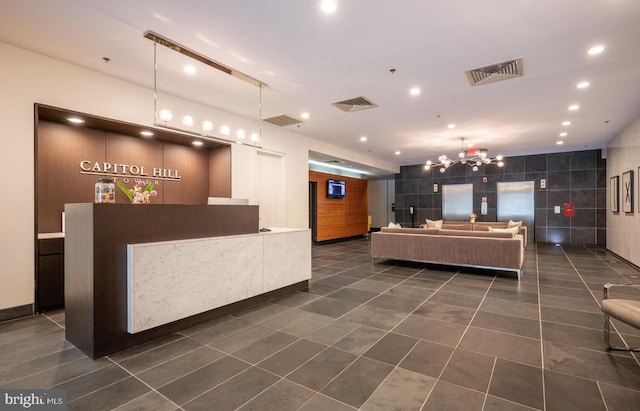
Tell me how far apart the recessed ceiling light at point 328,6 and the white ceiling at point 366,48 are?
52mm

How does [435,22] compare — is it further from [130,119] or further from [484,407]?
[130,119]

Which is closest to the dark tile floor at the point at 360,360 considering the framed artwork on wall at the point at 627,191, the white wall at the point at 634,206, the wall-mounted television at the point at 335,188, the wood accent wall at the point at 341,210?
the white wall at the point at 634,206

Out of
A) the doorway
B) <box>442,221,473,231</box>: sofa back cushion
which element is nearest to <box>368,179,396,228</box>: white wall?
<box>442,221,473,231</box>: sofa back cushion

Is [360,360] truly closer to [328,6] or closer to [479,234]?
[328,6]

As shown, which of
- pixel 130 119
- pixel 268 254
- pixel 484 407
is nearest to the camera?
pixel 484 407

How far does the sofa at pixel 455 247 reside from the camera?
5723 millimetres

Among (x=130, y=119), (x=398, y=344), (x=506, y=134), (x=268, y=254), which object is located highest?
(x=506, y=134)

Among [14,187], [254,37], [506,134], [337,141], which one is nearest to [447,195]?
[506,134]

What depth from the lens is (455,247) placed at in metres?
6.33

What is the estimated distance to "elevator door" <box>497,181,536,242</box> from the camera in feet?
37.2

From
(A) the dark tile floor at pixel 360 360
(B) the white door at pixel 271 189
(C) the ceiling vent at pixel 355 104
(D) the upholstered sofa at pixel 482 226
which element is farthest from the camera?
(D) the upholstered sofa at pixel 482 226

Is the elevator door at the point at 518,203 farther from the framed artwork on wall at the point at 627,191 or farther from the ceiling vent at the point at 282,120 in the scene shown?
the ceiling vent at the point at 282,120

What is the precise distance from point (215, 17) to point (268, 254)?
9.77 feet

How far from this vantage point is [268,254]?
4.37 meters
